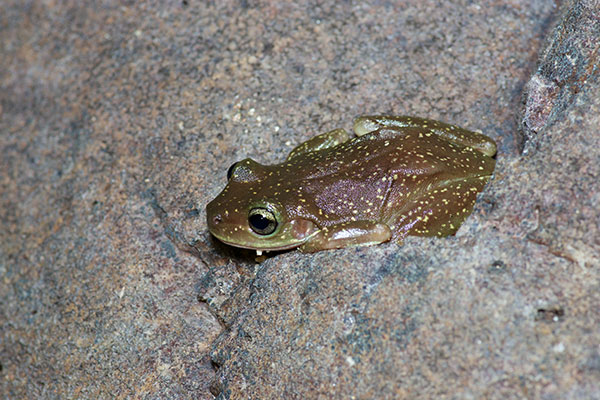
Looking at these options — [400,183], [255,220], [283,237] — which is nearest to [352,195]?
[400,183]

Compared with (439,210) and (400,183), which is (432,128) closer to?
(400,183)

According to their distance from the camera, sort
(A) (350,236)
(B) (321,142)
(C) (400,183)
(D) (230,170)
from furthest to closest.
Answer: (B) (321,142) → (D) (230,170) → (C) (400,183) → (A) (350,236)

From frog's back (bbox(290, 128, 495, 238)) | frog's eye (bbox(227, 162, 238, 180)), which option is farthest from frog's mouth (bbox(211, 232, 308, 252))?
frog's eye (bbox(227, 162, 238, 180))

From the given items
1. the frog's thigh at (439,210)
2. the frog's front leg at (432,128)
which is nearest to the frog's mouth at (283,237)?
the frog's thigh at (439,210)

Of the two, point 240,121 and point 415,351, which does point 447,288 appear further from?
point 240,121

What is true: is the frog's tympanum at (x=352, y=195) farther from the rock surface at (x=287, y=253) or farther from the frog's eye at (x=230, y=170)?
the rock surface at (x=287, y=253)

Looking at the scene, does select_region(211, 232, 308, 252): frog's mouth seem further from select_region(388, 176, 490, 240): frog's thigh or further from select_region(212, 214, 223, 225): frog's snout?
select_region(388, 176, 490, 240): frog's thigh
